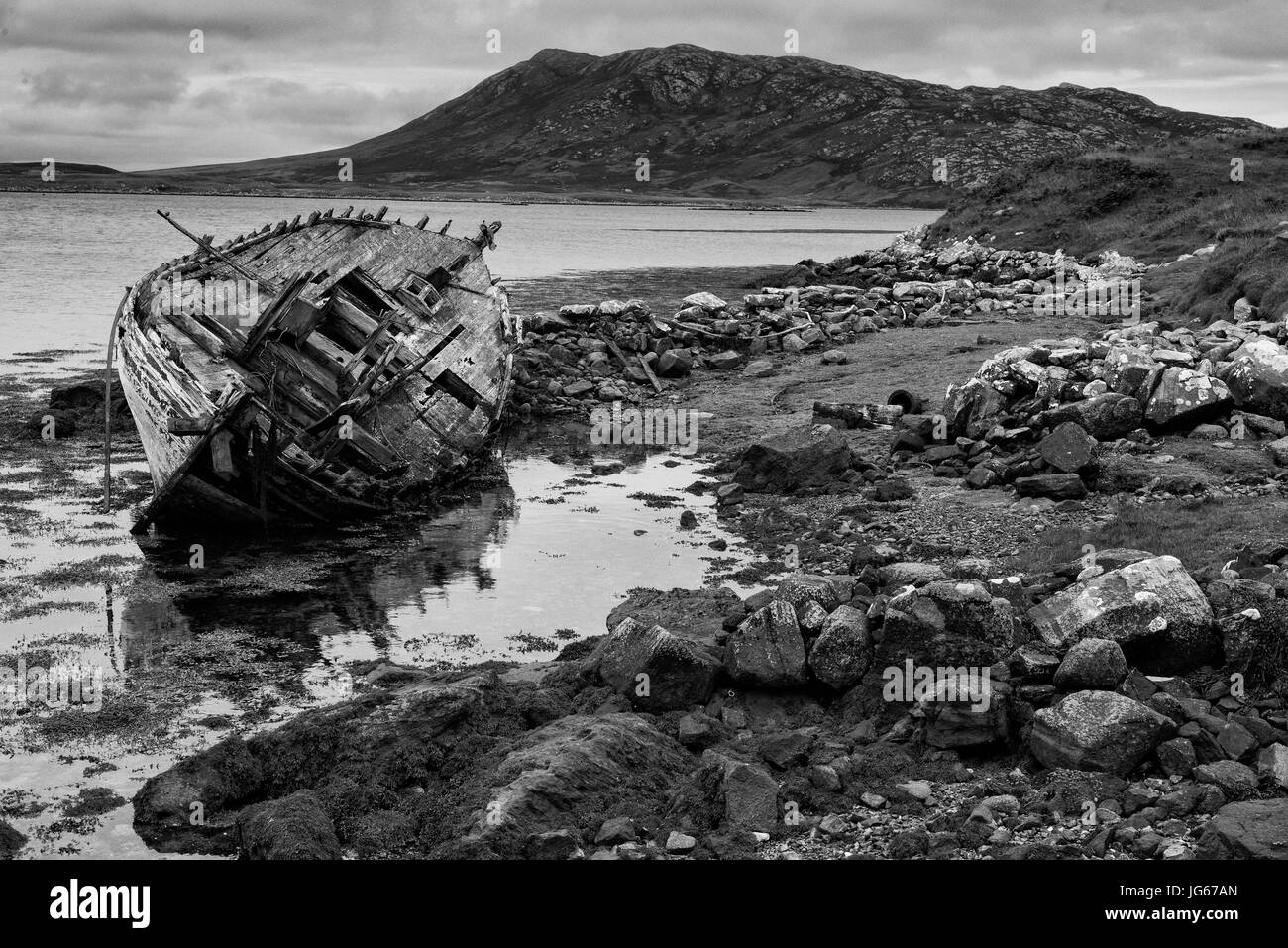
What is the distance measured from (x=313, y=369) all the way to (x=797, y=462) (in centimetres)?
991

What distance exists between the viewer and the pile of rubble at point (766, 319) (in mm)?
33375

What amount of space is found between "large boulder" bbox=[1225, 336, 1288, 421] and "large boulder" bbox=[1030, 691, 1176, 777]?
1362 centimetres

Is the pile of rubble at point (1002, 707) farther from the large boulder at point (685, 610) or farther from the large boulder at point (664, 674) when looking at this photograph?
the large boulder at point (685, 610)

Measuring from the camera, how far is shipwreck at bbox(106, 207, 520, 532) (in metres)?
20.1

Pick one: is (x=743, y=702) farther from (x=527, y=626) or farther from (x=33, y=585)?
(x=33, y=585)

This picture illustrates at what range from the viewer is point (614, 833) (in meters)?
9.58

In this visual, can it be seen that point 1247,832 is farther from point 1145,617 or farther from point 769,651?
point 769,651

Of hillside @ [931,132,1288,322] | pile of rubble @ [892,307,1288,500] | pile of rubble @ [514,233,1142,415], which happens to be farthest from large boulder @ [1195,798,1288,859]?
hillside @ [931,132,1288,322]

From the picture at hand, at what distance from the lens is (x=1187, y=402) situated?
21484 mm

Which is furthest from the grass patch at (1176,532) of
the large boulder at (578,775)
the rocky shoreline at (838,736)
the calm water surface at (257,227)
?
the calm water surface at (257,227)

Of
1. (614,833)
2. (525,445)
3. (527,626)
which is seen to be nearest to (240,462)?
(527,626)

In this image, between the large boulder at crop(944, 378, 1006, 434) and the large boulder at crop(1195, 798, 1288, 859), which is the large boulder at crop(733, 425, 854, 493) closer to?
the large boulder at crop(944, 378, 1006, 434)

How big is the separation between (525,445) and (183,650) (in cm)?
1316
